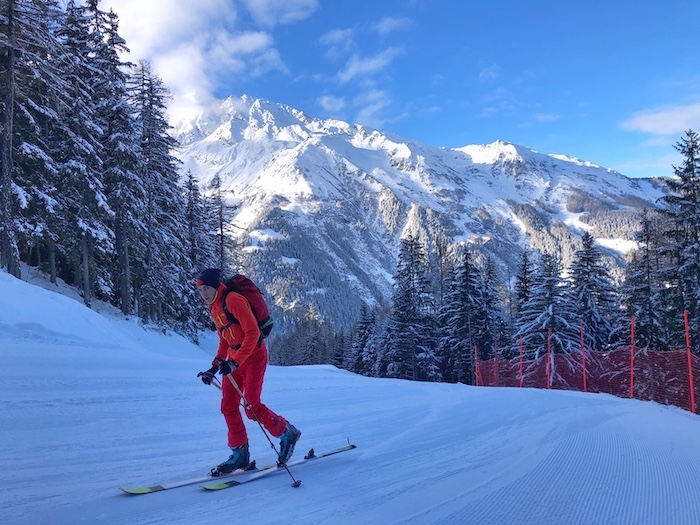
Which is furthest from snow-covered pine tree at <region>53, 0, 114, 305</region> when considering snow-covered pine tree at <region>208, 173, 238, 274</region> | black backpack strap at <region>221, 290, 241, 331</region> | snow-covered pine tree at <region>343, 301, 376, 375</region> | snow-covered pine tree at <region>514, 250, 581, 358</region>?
snow-covered pine tree at <region>343, 301, 376, 375</region>

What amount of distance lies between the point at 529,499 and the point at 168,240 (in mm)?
24789

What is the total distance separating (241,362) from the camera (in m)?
4.22

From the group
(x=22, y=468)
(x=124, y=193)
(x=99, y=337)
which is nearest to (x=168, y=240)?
(x=124, y=193)

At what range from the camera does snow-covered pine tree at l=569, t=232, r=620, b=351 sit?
3388cm

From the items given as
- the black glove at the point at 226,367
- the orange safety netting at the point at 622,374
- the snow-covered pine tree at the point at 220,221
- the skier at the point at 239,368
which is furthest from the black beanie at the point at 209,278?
the snow-covered pine tree at the point at 220,221

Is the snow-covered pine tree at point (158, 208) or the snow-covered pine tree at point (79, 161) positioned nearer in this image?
the snow-covered pine tree at point (79, 161)

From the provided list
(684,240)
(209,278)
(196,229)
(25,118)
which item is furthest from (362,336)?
(209,278)

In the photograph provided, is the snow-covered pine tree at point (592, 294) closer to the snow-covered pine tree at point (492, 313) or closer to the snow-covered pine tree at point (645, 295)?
the snow-covered pine tree at point (645, 295)

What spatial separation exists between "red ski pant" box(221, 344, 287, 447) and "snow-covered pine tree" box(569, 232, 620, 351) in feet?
108

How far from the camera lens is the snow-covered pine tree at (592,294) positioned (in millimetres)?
33875

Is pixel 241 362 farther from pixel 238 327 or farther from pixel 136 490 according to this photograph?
pixel 136 490

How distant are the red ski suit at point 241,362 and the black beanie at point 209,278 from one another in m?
0.08

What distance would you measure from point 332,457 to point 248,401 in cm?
121

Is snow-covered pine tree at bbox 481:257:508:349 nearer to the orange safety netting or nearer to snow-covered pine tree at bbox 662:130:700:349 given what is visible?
the orange safety netting
